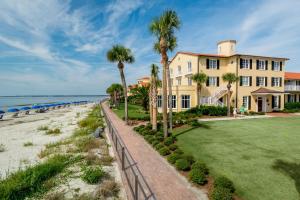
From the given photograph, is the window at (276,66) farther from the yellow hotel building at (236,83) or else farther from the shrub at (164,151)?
the shrub at (164,151)

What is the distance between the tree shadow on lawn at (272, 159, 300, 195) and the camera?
702 cm

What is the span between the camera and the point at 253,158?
9.32 m

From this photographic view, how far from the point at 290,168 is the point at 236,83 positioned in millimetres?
24499

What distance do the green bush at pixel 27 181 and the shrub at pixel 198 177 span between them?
573 centimetres

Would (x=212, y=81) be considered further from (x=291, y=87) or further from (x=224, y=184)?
(x=224, y=184)

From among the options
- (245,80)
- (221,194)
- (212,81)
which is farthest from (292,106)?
(221,194)

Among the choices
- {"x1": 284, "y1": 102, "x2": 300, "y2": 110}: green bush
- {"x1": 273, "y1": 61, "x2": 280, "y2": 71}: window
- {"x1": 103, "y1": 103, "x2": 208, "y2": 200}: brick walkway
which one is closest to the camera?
{"x1": 103, "y1": 103, "x2": 208, "y2": 200}: brick walkway

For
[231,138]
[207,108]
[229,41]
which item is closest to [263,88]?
[229,41]

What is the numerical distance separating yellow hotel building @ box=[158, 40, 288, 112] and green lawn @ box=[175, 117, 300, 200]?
1522cm

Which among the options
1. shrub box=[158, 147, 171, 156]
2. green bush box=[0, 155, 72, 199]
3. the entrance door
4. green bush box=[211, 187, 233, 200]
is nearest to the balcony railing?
the entrance door

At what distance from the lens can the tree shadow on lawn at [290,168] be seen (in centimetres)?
702

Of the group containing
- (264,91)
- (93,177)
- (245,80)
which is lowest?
(93,177)

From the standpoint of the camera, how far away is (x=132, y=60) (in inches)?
875

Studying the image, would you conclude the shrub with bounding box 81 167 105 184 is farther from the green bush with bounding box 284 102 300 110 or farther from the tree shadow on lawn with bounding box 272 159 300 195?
the green bush with bounding box 284 102 300 110
